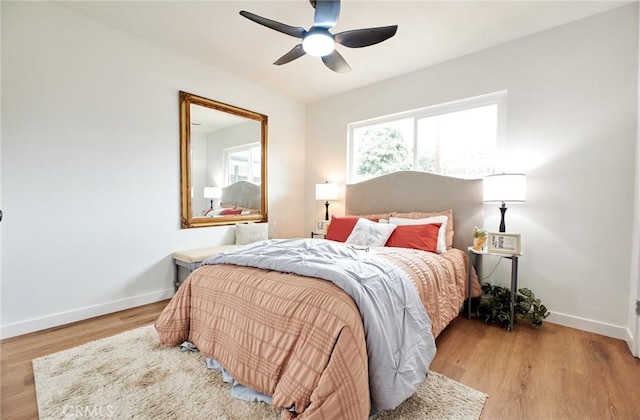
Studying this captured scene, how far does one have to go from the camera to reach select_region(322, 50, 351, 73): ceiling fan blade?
236 cm

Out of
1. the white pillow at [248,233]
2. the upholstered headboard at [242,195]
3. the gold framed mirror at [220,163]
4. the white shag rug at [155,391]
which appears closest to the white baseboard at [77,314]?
the white shag rug at [155,391]

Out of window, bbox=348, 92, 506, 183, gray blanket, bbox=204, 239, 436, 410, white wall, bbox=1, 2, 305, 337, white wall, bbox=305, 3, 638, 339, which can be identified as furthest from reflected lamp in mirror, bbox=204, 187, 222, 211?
white wall, bbox=305, 3, 638, 339

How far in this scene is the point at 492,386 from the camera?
5.45ft

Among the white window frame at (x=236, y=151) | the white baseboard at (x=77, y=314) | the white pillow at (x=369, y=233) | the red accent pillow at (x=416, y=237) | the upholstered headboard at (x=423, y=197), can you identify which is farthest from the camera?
the white window frame at (x=236, y=151)

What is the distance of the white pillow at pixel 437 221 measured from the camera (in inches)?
104

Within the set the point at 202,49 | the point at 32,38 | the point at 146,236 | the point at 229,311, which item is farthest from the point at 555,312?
the point at 32,38

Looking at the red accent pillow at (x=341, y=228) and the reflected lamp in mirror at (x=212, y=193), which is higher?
the reflected lamp in mirror at (x=212, y=193)

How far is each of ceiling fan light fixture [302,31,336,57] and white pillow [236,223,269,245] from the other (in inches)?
89.7

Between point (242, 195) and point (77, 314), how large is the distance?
210cm

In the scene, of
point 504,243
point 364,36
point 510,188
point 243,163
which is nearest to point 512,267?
point 504,243

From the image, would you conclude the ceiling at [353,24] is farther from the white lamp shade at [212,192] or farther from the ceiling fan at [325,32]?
the white lamp shade at [212,192]

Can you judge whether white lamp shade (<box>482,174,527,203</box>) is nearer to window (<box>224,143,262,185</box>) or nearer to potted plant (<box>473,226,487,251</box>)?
potted plant (<box>473,226,487,251</box>)

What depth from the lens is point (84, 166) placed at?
2.57 metres

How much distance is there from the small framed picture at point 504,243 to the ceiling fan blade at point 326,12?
225cm
